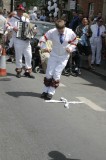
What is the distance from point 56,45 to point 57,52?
0.52 ft

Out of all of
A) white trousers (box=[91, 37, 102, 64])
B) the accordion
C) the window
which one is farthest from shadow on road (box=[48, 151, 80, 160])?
the window

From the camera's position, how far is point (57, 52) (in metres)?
10.0

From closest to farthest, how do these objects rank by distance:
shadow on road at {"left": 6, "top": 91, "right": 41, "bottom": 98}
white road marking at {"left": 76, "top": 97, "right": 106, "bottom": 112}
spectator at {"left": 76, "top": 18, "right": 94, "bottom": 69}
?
white road marking at {"left": 76, "top": 97, "right": 106, "bottom": 112}
shadow on road at {"left": 6, "top": 91, "right": 41, "bottom": 98}
spectator at {"left": 76, "top": 18, "right": 94, "bottom": 69}

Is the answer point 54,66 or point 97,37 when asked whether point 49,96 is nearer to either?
point 54,66

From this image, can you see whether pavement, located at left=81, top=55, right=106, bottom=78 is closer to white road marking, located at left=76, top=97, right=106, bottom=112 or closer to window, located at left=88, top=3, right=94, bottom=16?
white road marking, located at left=76, top=97, right=106, bottom=112

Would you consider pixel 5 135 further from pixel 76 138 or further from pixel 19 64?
pixel 19 64

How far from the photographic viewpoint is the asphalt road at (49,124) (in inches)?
244

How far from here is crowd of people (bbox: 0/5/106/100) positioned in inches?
392

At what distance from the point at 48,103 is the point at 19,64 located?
11.1 ft

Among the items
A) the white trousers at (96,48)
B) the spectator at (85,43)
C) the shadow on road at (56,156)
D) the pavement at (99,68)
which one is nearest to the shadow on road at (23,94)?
the shadow on road at (56,156)

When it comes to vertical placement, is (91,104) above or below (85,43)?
below

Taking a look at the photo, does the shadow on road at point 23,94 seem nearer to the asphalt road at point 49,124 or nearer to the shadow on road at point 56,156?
the asphalt road at point 49,124

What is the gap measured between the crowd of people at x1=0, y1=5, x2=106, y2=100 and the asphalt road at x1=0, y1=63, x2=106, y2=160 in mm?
599

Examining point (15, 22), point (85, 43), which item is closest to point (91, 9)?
point (85, 43)
